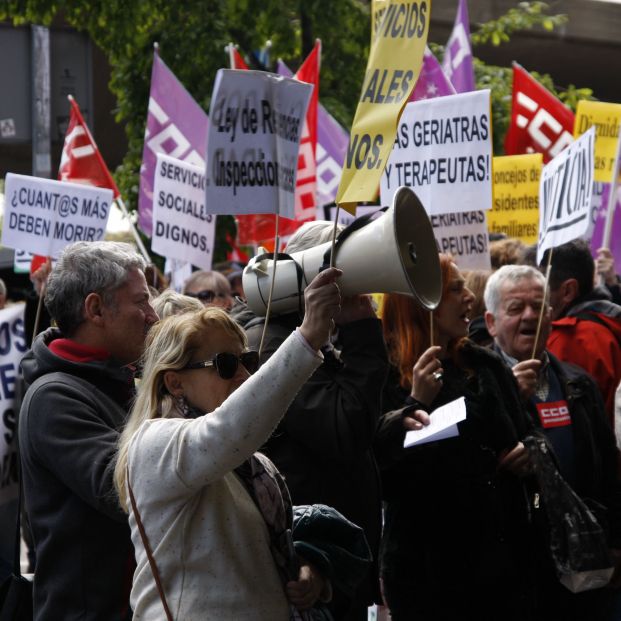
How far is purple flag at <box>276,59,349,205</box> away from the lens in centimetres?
1009

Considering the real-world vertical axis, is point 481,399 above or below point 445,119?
below

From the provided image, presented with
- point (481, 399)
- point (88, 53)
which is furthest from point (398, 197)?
point (88, 53)

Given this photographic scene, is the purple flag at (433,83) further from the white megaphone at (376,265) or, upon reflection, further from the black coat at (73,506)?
the black coat at (73,506)

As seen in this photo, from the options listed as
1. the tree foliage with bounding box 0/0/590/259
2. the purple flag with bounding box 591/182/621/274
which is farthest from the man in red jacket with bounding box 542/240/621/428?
the tree foliage with bounding box 0/0/590/259

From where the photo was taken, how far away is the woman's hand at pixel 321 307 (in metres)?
2.80

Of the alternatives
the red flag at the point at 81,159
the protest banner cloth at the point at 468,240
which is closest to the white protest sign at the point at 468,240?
the protest banner cloth at the point at 468,240

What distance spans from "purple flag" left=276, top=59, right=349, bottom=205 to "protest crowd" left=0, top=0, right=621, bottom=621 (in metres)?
3.61

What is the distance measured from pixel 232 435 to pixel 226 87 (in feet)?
6.08

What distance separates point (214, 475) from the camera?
283 cm

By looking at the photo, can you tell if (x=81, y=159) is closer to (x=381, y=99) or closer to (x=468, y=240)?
(x=468, y=240)

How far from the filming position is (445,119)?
6395 mm

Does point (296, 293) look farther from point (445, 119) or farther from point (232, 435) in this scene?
point (445, 119)

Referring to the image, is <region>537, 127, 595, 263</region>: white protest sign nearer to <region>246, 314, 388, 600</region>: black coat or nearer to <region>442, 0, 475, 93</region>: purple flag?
<region>246, 314, 388, 600</region>: black coat

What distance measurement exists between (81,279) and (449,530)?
1559 millimetres
